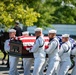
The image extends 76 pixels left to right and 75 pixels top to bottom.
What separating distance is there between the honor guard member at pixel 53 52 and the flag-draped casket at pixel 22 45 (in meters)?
0.29

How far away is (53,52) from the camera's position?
10.0m

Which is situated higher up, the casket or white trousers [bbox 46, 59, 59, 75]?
the casket

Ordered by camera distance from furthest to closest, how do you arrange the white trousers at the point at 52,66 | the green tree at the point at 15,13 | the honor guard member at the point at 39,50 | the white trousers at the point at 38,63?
the green tree at the point at 15,13
the white trousers at the point at 52,66
the white trousers at the point at 38,63
the honor guard member at the point at 39,50

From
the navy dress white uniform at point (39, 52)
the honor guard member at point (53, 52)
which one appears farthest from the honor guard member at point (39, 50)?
the honor guard member at point (53, 52)

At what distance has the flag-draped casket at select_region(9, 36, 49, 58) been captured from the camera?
10.4m

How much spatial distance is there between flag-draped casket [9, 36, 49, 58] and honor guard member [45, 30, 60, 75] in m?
0.29

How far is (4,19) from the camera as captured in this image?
65.5 feet

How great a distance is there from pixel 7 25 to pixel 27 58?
1003 cm

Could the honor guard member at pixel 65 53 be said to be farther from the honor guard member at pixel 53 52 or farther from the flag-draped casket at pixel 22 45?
the flag-draped casket at pixel 22 45

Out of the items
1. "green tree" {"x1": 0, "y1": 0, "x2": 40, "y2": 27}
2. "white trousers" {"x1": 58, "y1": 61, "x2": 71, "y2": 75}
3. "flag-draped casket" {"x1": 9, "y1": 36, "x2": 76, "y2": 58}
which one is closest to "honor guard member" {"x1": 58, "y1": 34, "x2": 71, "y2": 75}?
"white trousers" {"x1": 58, "y1": 61, "x2": 71, "y2": 75}

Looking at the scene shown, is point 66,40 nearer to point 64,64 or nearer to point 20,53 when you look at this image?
point 64,64

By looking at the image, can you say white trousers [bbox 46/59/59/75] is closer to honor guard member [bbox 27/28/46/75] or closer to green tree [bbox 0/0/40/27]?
honor guard member [bbox 27/28/46/75]

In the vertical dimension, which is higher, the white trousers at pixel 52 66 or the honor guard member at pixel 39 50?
the honor guard member at pixel 39 50

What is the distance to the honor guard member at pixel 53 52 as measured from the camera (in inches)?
391
